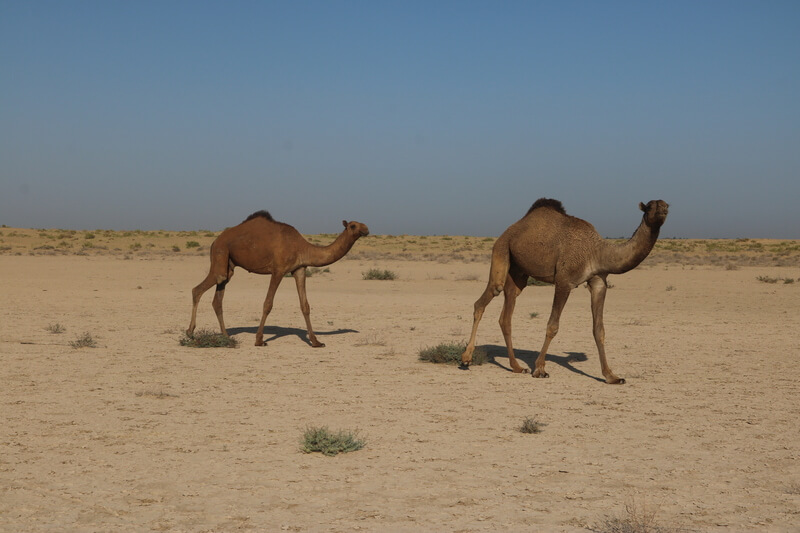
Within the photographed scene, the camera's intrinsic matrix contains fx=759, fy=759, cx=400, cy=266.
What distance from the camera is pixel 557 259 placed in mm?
10453

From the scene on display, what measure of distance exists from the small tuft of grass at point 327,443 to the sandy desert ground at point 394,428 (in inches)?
3.7

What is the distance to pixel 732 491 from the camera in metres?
5.79

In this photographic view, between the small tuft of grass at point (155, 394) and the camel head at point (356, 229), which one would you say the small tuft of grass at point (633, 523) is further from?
the camel head at point (356, 229)

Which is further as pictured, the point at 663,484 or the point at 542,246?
the point at 542,246

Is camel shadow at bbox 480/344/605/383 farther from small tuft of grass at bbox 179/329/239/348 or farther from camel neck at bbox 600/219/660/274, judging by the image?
small tuft of grass at bbox 179/329/239/348

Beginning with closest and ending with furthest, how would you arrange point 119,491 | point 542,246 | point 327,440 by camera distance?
1. point 119,491
2. point 327,440
3. point 542,246

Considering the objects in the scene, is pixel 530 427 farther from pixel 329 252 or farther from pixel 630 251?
pixel 329 252

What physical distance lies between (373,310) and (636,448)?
13.2m

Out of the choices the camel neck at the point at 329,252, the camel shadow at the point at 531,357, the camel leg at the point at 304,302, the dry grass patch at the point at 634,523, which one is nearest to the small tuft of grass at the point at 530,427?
the dry grass patch at the point at 634,523

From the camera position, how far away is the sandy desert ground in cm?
538

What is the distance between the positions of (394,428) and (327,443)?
44.3 inches

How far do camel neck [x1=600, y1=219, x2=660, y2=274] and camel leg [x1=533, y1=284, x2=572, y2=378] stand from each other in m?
0.70

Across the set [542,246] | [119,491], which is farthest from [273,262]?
[119,491]

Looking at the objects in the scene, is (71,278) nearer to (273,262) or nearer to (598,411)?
(273,262)
